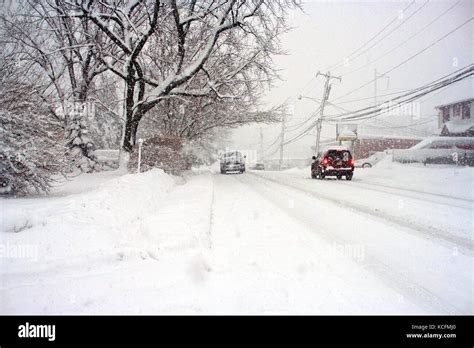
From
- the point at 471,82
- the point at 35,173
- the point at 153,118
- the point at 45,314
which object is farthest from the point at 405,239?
the point at 471,82

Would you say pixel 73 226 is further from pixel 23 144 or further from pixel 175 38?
pixel 175 38

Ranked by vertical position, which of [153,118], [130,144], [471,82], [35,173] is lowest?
[35,173]

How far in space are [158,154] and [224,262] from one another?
41.4 feet

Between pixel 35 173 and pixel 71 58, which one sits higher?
pixel 71 58

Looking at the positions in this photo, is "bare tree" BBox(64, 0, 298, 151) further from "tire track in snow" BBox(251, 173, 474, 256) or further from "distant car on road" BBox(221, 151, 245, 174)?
"distant car on road" BBox(221, 151, 245, 174)

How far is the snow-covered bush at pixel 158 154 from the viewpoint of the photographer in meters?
15.3

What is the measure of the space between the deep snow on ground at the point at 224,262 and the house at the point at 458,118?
37.8m

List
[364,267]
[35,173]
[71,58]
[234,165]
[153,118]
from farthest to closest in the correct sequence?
[234,165] < [153,118] < [71,58] < [35,173] < [364,267]

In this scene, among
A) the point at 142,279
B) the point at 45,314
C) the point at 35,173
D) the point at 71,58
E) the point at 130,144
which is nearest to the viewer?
the point at 45,314

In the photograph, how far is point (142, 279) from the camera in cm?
377

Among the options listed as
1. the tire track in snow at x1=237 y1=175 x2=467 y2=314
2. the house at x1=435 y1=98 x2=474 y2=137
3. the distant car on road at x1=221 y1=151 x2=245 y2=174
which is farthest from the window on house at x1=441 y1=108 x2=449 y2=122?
the tire track in snow at x1=237 y1=175 x2=467 y2=314

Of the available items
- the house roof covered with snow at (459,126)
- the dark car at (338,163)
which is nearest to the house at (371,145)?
the house roof covered with snow at (459,126)
